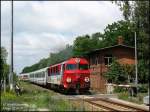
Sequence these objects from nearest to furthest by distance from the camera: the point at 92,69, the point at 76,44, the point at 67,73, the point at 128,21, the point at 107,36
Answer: the point at 128,21 → the point at 67,73 → the point at 92,69 → the point at 107,36 → the point at 76,44

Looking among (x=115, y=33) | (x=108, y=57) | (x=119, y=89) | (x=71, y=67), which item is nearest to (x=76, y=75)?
(x=71, y=67)

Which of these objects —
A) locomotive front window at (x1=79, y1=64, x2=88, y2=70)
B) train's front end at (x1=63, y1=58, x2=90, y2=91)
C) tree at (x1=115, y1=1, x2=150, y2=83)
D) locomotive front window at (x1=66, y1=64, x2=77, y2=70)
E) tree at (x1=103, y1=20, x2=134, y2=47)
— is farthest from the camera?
tree at (x1=103, y1=20, x2=134, y2=47)

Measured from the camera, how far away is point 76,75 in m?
44.1

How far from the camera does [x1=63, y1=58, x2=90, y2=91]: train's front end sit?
144ft

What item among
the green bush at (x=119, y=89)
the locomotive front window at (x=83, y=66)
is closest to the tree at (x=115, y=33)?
the green bush at (x=119, y=89)

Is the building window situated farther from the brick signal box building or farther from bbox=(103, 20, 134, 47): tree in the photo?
bbox=(103, 20, 134, 47): tree

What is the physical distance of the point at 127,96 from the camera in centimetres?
4000

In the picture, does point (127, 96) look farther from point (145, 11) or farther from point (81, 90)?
point (145, 11)

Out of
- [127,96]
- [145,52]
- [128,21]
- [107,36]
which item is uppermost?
[107,36]

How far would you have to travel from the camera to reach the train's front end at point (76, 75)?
44000mm

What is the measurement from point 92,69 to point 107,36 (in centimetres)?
4086

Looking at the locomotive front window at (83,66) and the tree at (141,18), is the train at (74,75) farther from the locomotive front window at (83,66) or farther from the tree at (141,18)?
the tree at (141,18)

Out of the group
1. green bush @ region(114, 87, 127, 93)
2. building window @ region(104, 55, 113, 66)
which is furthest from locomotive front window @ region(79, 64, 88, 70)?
building window @ region(104, 55, 113, 66)

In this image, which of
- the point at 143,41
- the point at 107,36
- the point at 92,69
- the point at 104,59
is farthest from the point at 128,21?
the point at 107,36
